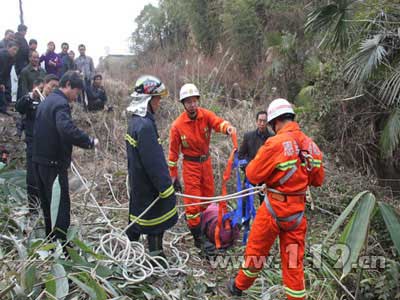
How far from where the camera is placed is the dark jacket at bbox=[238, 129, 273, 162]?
507 cm

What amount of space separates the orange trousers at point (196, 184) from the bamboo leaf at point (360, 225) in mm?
2599

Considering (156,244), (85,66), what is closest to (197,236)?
(156,244)

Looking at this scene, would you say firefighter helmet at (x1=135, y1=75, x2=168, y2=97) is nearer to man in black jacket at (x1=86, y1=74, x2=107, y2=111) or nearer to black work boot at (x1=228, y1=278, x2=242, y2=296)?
black work boot at (x1=228, y1=278, x2=242, y2=296)

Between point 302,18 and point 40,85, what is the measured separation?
9756 millimetres

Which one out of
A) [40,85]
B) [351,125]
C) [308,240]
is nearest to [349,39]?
[351,125]

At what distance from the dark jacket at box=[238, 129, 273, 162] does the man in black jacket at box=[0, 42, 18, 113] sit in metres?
4.70

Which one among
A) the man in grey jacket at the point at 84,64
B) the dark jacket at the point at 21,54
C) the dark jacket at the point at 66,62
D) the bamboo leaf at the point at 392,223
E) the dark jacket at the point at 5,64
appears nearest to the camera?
the bamboo leaf at the point at 392,223

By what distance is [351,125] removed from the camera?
7398 mm

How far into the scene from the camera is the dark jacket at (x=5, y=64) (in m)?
7.62

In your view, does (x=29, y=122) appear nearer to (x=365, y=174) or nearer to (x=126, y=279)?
(x=126, y=279)

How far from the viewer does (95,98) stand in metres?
9.40

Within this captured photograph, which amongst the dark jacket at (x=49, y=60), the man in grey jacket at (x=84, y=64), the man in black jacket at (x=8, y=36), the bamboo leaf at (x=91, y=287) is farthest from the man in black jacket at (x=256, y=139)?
the man in grey jacket at (x=84, y=64)

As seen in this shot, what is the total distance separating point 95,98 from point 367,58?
5817 millimetres

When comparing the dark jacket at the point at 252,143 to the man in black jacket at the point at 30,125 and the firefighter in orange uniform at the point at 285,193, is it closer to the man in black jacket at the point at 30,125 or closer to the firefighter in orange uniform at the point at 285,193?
the firefighter in orange uniform at the point at 285,193
